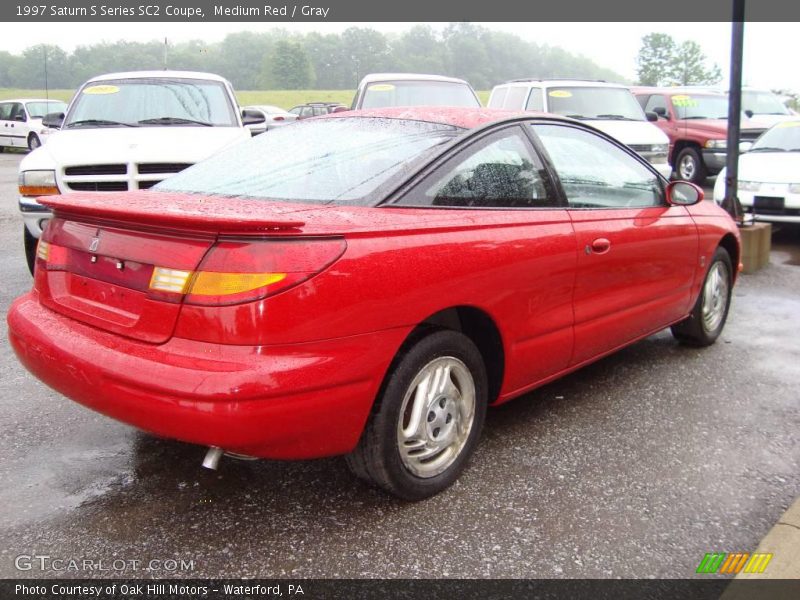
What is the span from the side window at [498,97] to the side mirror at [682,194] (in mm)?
8336

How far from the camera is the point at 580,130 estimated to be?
3.89 meters

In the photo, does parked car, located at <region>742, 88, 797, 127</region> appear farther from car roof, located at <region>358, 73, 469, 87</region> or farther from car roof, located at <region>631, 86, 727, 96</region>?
car roof, located at <region>358, 73, 469, 87</region>

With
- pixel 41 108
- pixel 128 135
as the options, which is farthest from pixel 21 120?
pixel 128 135

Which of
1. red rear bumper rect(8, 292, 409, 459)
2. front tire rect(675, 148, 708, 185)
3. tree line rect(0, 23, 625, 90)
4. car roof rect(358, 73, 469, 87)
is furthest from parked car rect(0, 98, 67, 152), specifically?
red rear bumper rect(8, 292, 409, 459)

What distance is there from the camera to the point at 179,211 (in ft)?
8.04

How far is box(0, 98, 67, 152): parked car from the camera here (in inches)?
956

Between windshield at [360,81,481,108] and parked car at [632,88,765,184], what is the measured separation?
20.5 ft

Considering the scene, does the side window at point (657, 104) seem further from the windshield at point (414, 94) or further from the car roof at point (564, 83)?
the windshield at point (414, 94)

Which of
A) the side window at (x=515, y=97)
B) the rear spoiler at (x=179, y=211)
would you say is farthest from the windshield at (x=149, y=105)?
the side window at (x=515, y=97)

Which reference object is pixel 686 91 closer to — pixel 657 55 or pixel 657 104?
pixel 657 104

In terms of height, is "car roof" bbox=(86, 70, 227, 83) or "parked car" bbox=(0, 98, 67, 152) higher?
"parked car" bbox=(0, 98, 67, 152)

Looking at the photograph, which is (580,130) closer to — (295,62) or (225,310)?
(225,310)

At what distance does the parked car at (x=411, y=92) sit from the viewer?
10.4 meters

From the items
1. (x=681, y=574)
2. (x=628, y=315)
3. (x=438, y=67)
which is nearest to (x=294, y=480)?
(x=681, y=574)
